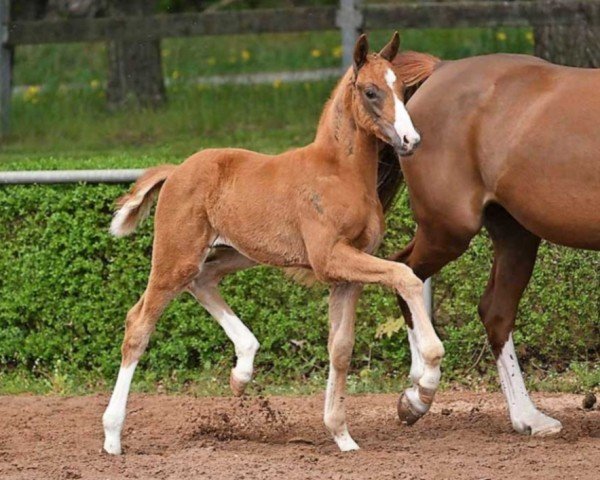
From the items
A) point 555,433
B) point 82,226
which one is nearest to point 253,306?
point 82,226

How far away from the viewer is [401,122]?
545 cm

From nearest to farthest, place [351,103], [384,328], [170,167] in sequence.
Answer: [351,103]
[170,167]
[384,328]

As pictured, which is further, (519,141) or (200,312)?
(200,312)

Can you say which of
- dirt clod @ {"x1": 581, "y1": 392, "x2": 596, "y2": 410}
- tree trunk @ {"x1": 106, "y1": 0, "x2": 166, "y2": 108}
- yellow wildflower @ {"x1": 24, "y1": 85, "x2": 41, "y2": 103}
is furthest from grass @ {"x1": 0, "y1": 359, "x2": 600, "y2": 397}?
yellow wildflower @ {"x1": 24, "y1": 85, "x2": 41, "y2": 103}

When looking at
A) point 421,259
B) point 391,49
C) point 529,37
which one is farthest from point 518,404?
point 529,37

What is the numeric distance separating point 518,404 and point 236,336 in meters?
1.43

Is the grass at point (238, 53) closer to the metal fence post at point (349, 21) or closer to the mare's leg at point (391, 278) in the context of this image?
the metal fence post at point (349, 21)

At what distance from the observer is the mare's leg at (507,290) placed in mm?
6613

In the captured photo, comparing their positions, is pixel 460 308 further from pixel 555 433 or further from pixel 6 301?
pixel 6 301

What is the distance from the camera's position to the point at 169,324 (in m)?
7.90

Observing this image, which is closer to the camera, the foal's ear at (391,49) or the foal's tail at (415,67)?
the foal's ear at (391,49)

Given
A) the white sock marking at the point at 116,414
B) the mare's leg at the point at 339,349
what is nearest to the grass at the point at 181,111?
the white sock marking at the point at 116,414

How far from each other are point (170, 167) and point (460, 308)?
7.09 ft

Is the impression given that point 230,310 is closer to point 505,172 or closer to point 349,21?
point 505,172
